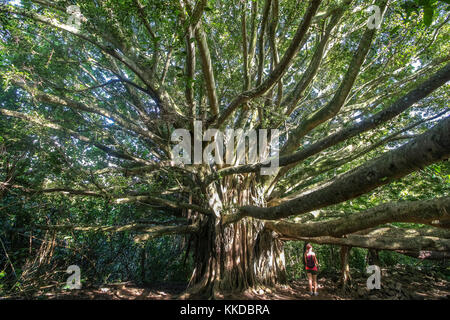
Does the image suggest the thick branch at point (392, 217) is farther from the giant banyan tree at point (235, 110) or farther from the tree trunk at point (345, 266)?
the tree trunk at point (345, 266)

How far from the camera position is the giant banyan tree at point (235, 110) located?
97.7 inches

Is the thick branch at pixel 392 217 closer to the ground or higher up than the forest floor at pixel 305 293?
higher up

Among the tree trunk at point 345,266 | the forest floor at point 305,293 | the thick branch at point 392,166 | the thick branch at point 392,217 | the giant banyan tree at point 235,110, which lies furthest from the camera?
the tree trunk at point 345,266

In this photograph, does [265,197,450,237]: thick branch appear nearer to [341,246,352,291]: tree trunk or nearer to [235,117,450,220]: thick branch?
[235,117,450,220]: thick branch

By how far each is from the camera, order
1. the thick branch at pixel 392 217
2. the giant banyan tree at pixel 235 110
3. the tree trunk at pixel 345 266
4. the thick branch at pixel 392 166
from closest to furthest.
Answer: the thick branch at pixel 392 166
the thick branch at pixel 392 217
the giant banyan tree at pixel 235 110
the tree trunk at pixel 345 266

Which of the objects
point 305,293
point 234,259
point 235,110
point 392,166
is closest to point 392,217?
point 392,166

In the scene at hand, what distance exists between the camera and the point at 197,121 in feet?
13.4

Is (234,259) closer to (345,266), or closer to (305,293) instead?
(305,293)

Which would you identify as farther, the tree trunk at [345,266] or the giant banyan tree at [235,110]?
the tree trunk at [345,266]

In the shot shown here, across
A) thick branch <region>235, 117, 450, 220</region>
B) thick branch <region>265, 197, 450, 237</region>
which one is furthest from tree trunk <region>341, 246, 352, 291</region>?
thick branch <region>235, 117, 450, 220</region>

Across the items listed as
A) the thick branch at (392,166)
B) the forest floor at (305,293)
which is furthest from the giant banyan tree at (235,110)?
the forest floor at (305,293)

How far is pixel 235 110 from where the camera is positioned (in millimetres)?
4426
